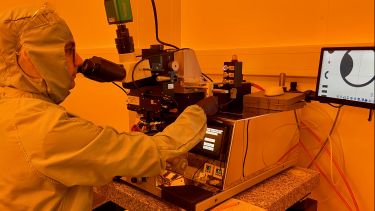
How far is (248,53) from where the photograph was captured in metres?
1.58

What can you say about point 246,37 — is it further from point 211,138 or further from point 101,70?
point 101,70

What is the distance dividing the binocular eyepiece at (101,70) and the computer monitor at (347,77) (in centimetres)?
66

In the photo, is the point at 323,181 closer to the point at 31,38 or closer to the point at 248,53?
the point at 248,53

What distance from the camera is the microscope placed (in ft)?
3.26

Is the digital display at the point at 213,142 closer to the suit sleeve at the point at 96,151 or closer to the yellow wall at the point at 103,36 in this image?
the suit sleeve at the point at 96,151

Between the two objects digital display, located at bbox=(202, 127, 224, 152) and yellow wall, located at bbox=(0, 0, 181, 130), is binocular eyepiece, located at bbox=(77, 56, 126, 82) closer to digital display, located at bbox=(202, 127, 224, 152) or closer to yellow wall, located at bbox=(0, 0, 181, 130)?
digital display, located at bbox=(202, 127, 224, 152)

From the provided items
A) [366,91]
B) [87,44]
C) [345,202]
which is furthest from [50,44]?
[87,44]

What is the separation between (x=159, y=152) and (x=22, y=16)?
54 cm

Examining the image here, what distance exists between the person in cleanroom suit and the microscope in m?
0.13

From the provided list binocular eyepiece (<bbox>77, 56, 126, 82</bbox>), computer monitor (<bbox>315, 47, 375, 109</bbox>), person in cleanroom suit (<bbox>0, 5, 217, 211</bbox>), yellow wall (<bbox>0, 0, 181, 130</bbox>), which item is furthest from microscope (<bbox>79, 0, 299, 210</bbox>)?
yellow wall (<bbox>0, 0, 181, 130</bbox>)

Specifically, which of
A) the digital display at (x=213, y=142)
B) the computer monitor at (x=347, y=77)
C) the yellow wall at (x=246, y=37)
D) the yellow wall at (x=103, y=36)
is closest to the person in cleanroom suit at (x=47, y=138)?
the digital display at (x=213, y=142)

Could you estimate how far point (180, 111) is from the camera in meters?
1.08

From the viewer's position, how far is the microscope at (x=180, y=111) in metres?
0.99

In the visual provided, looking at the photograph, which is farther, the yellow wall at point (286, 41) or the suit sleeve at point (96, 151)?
the yellow wall at point (286, 41)
